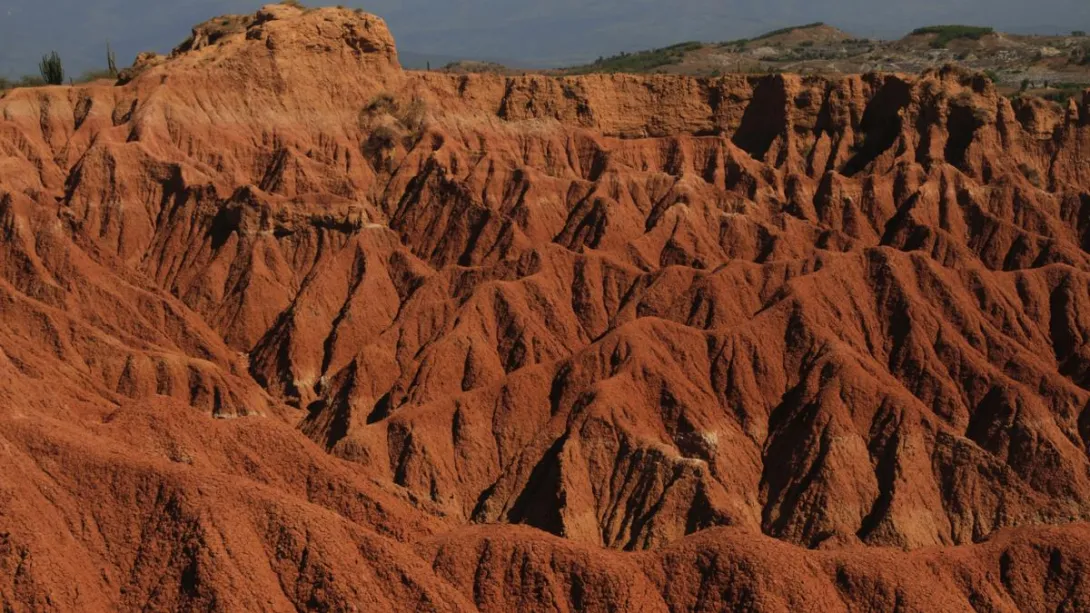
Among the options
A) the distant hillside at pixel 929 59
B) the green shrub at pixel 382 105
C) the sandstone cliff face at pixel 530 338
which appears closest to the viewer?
the sandstone cliff face at pixel 530 338

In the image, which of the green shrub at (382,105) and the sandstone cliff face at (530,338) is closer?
the sandstone cliff face at (530,338)

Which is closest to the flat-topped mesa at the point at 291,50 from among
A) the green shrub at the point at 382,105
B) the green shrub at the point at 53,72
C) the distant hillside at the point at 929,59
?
the green shrub at the point at 382,105

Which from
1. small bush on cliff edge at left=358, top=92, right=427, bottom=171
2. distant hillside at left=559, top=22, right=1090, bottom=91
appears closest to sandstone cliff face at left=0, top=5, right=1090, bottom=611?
small bush on cliff edge at left=358, top=92, right=427, bottom=171

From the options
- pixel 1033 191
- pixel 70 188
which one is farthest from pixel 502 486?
pixel 1033 191

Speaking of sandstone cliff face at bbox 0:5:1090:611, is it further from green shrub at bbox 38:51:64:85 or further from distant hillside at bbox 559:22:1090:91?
distant hillside at bbox 559:22:1090:91

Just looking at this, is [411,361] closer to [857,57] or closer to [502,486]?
[502,486]

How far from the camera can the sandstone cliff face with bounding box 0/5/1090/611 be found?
37750 mm

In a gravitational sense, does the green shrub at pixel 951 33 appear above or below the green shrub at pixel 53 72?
below

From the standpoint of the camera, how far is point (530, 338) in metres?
68.1

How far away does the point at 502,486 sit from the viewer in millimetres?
56688

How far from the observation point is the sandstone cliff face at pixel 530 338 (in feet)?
124

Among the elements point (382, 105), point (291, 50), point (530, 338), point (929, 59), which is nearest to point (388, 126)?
point (382, 105)

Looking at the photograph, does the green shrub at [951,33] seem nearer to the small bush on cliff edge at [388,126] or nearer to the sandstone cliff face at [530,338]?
the sandstone cliff face at [530,338]

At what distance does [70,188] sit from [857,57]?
124 metres
